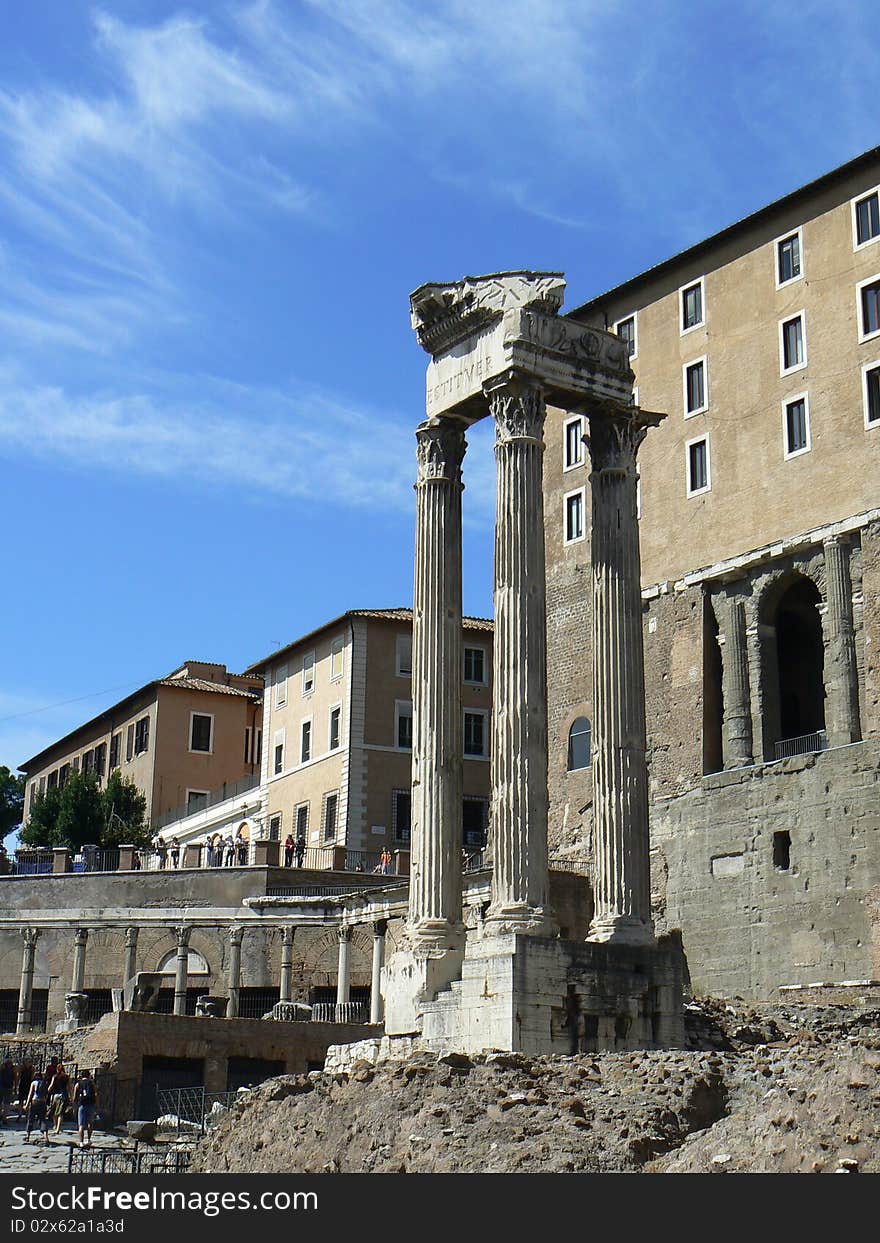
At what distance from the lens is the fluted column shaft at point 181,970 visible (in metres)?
43.5

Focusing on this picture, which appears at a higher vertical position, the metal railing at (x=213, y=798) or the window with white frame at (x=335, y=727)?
the window with white frame at (x=335, y=727)

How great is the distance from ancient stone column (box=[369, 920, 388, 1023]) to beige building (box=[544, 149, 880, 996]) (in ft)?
17.7

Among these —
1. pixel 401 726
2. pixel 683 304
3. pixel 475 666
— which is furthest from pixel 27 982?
pixel 683 304

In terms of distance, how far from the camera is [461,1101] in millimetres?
18078

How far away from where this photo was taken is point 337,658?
5550cm

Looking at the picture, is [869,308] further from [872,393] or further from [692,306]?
[692,306]

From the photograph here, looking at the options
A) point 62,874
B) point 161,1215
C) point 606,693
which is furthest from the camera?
point 62,874

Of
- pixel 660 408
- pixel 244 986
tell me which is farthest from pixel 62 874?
pixel 660 408

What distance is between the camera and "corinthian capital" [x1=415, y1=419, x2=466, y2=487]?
25.6m

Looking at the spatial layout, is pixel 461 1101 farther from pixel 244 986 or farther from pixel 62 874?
pixel 62 874

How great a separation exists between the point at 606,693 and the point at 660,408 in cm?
2164

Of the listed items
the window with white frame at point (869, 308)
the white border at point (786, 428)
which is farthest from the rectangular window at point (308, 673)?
the window with white frame at point (869, 308)

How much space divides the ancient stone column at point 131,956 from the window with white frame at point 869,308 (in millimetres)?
24568

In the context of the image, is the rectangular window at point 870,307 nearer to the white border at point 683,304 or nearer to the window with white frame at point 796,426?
the window with white frame at point 796,426
